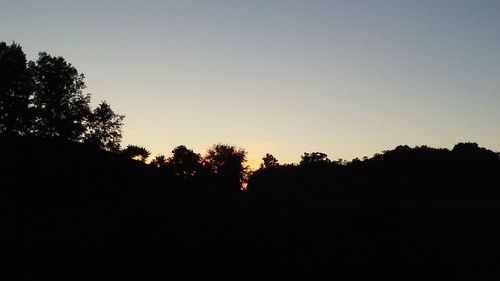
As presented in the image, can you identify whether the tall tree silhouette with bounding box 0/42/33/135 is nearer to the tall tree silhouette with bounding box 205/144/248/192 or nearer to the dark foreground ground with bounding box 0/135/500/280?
the dark foreground ground with bounding box 0/135/500/280

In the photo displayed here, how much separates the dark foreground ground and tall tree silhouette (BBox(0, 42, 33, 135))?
51.7ft

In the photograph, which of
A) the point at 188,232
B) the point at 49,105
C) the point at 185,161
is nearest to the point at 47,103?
the point at 49,105

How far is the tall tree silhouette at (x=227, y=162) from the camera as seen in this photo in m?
102

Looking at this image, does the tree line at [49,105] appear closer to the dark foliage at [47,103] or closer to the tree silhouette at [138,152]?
the dark foliage at [47,103]

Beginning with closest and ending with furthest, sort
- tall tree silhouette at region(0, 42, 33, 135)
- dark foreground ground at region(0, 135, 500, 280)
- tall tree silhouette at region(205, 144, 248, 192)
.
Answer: dark foreground ground at region(0, 135, 500, 280), tall tree silhouette at region(0, 42, 33, 135), tall tree silhouette at region(205, 144, 248, 192)

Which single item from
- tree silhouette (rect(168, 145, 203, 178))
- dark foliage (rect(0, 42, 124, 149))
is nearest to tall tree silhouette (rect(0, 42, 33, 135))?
dark foliage (rect(0, 42, 124, 149))

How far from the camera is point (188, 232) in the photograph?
78.3ft

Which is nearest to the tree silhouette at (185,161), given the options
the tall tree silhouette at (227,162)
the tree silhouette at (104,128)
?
the tall tree silhouette at (227,162)

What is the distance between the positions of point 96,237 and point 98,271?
12.3 ft

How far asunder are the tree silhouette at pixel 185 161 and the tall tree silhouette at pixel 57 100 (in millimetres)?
49987

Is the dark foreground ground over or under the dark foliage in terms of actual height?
under

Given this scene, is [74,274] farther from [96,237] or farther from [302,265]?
[302,265]

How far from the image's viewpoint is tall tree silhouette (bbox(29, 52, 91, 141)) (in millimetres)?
48750

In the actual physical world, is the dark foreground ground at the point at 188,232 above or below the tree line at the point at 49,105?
below
